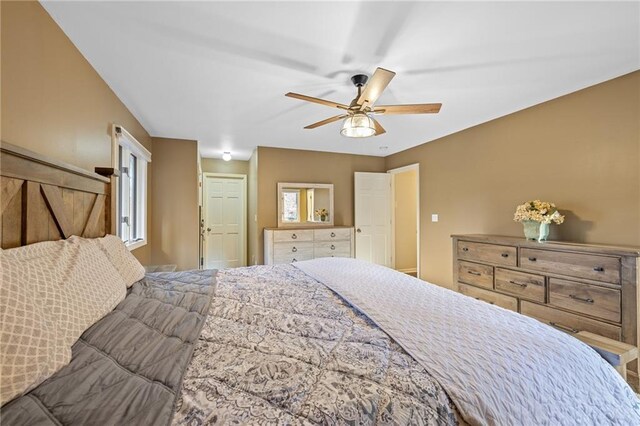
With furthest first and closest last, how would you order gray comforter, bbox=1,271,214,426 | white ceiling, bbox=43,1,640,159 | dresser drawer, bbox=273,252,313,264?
1. dresser drawer, bbox=273,252,313,264
2. white ceiling, bbox=43,1,640,159
3. gray comforter, bbox=1,271,214,426

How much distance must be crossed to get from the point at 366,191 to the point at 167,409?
15.1 feet

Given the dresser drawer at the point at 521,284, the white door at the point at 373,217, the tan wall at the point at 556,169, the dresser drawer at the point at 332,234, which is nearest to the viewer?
the tan wall at the point at 556,169

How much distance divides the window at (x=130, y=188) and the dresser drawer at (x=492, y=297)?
Answer: 360 centimetres

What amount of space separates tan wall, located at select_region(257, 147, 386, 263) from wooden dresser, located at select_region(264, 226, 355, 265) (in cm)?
35

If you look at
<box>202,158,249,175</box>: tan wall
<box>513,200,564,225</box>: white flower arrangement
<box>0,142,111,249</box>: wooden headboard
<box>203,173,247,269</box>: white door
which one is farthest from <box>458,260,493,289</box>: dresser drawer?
<box>202,158,249,175</box>: tan wall

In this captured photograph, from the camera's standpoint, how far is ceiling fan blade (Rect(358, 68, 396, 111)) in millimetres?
1671

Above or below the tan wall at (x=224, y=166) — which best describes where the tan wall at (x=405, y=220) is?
below

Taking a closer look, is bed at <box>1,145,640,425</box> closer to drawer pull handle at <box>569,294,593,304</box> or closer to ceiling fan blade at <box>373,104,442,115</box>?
drawer pull handle at <box>569,294,593,304</box>

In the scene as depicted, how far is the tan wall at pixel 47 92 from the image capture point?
1.22m

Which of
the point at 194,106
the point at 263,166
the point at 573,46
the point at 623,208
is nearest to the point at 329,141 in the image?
the point at 263,166

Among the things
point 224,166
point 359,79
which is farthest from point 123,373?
point 224,166

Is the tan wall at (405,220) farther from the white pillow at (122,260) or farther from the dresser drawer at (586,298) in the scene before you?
the white pillow at (122,260)

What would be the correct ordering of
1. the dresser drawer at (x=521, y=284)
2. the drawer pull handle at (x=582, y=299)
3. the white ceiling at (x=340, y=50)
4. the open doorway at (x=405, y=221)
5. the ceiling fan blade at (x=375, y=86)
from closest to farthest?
the white ceiling at (x=340, y=50), the ceiling fan blade at (x=375, y=86), the drawer pull handle at (x=582, y=299), the dresser drawer at (x=521, y=284), the open doorway at (x=405, y=221)

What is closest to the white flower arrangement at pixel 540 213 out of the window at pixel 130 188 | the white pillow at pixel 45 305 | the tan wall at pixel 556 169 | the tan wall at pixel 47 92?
the tan wall at pixel 556 169
